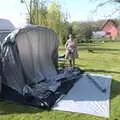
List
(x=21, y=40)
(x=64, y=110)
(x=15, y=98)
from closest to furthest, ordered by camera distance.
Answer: (x=64, y=110) → (x=15, y=98) → (x=21, y=40)

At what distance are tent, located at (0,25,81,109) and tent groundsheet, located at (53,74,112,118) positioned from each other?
10.7 inches

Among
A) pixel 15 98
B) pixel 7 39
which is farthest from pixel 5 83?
pixel 7 39

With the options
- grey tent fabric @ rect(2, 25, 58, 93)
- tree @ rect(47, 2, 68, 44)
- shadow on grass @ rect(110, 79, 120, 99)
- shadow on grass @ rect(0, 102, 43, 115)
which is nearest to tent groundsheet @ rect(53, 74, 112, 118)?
shadow on grass @ rect(110, 79, 120, 99)

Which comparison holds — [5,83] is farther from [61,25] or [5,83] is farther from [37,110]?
[61,25]

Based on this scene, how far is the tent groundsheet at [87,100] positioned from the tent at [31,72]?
0.89 feet

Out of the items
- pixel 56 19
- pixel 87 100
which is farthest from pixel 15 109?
pixel 56 19

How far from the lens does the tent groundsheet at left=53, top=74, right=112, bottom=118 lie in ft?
25.7

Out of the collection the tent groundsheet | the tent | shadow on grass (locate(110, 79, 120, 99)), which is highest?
the tent

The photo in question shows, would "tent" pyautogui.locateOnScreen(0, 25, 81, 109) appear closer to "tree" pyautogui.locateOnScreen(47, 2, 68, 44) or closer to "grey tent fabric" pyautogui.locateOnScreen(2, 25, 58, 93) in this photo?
"grey tent fabric" pyautogui.locateOnScreen(2, 25, 58, 93)

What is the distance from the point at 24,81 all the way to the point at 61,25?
33.3 meters

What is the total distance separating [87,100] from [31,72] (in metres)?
2.64

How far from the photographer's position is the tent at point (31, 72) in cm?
894

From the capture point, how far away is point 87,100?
347 inches

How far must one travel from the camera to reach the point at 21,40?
404 inches
